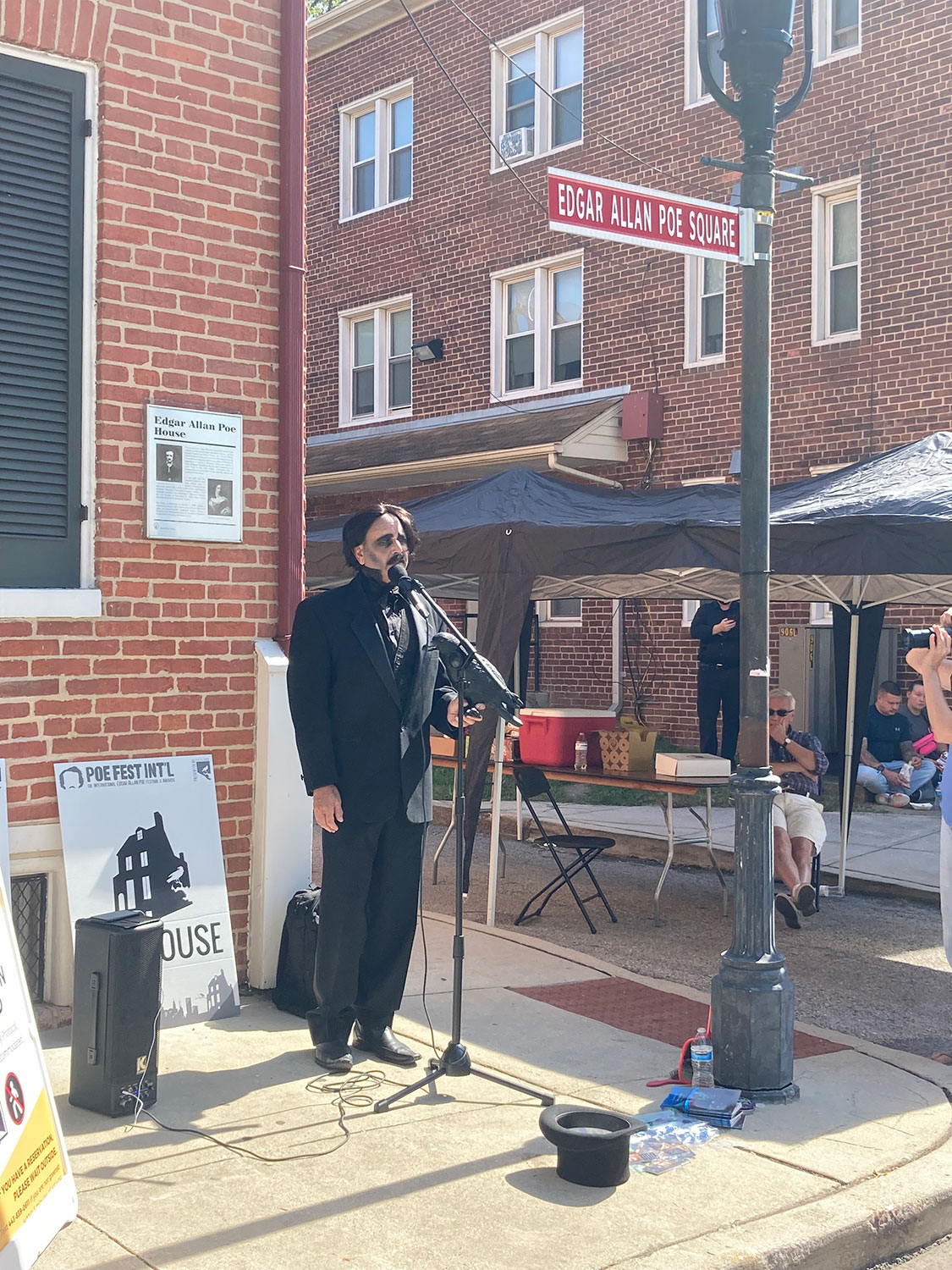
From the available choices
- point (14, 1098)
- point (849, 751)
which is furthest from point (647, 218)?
point (849, 751)

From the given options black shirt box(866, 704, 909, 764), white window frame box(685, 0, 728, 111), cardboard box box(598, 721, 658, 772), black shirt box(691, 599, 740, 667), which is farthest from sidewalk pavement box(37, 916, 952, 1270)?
white window frame box(685, 0, 728, 111)

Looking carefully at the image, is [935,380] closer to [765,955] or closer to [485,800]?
[485,800]

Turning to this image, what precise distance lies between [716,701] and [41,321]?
756 centimetres

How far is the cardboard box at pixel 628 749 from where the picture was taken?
376 inches

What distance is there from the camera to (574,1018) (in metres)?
6.36

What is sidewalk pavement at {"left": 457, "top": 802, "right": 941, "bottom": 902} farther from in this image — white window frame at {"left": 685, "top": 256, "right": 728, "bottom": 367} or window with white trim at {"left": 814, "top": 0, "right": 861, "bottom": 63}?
window with white trim at {"left": 814, "top": 0, "right": 861, "bottom": 63}

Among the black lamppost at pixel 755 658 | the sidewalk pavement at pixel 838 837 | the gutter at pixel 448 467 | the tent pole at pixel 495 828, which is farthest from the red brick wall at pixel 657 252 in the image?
the black lamppost at pixel 755 658

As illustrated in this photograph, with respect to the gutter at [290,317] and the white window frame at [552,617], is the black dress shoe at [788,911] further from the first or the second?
the white window frame at [552,617]

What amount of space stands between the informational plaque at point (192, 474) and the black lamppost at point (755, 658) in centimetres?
235

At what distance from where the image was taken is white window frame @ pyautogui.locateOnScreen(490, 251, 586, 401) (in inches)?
747

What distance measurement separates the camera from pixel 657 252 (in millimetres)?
17703

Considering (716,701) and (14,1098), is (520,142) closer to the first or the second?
(716,701)

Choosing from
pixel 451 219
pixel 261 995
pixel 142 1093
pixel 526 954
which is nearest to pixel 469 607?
pixel 451 219

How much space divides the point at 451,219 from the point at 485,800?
998 cm
